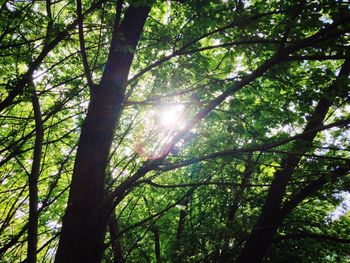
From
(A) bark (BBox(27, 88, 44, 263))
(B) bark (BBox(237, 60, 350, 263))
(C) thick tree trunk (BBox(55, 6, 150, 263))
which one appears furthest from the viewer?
(B) bark (BBox(237, 60, 350, 263))

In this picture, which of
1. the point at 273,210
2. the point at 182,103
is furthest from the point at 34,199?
the point at 273,210

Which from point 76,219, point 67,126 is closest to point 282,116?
point 76,219

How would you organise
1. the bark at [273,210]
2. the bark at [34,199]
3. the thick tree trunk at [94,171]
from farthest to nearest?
the bark at [273,210]
the bark at [34,199]
the thick tree trunk at [94,171]

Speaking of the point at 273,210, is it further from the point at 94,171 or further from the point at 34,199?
the point at 34,199

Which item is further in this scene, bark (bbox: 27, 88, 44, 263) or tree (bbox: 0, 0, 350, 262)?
bark (bbox: 27, 88, 44, 263)

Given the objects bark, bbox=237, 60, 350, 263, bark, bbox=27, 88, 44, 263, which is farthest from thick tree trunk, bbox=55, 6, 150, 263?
bark, bbox=237, 60, 350, 263

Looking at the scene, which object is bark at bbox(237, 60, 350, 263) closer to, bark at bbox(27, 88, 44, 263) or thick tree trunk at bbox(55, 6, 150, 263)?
thick tree trunk at bbox(55, 6, 150, 263)

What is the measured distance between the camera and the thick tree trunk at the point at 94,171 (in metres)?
2.84

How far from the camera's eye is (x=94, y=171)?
3045mm

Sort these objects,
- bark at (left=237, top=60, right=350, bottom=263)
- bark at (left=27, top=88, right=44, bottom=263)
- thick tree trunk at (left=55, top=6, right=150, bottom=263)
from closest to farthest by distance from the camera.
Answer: thick tree trunk at (left=55, top=6, right=150, bottom=263) → bark at (left=27, top=88, right=44, bottom=263) → bark at (left=237, top=60, right=350, bottom=263)

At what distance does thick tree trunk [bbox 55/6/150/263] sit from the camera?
2.84 meters

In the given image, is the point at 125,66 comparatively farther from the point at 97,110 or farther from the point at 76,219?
the point at 76,219

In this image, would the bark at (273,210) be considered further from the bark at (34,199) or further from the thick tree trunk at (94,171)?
the bark at (34,199)

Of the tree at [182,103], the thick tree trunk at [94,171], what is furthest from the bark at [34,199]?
the thick tree trunk at [94,171]
